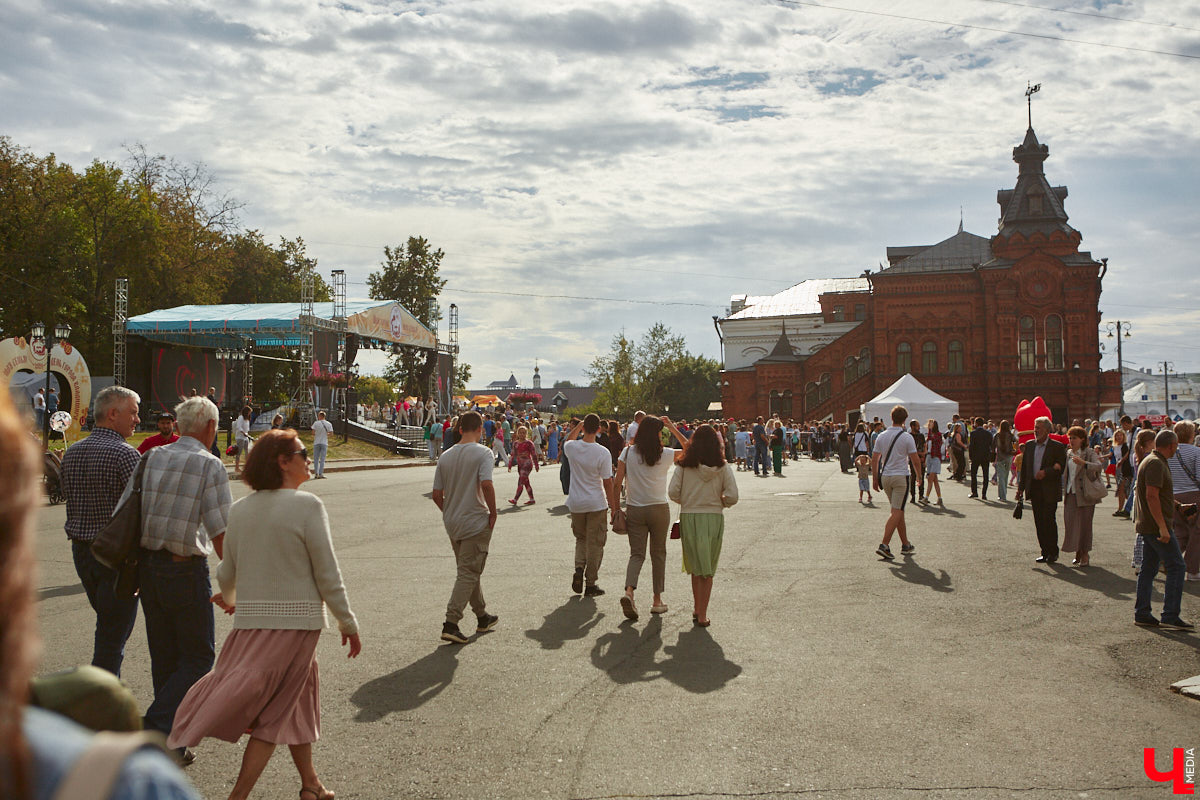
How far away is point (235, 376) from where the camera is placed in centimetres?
5191

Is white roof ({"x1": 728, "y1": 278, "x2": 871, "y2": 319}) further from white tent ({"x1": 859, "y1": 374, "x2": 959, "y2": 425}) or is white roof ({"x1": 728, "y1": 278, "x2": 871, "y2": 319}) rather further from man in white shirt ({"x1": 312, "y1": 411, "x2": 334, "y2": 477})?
man in white shirt ({"x1": 312, "y1": 411, "x2": 334, "y2": 477})

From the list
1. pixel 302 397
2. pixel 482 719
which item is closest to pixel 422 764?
pixel 482 719

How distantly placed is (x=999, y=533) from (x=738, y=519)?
4.31 metres

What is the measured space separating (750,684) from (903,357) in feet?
197

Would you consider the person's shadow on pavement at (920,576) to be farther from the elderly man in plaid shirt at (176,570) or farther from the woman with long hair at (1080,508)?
the elderly man in plaid shirt at (176,570)

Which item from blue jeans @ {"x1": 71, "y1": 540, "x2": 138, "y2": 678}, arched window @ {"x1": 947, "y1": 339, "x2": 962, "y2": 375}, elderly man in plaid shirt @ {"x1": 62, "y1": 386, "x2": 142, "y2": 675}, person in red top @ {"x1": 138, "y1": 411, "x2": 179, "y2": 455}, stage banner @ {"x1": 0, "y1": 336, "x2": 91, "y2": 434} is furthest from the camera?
arched window @ {"x1": 947, "y1": 339, "x2": 962, "y2": 375}

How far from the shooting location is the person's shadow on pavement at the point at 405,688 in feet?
19.7

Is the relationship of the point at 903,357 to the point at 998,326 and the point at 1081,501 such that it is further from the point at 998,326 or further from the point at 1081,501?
the point at 1081,501

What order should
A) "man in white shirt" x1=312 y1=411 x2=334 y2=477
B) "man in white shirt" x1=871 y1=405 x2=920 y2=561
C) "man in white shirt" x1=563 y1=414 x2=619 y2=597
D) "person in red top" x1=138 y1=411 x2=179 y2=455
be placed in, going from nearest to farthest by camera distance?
1. "person in red top" x1=138 y1=411 x2=179 y2=455
2. "man in white shirt" x1=563 y1=414 x2=619 y2=597
3. "man in white shirt" x1=871 y1=405 x2=920 y2=561
4. "man in white shirt" x1=312 y1=411 x2=334 y2=477

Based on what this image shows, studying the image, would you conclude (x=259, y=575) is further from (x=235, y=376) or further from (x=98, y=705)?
(x=235, y=376)

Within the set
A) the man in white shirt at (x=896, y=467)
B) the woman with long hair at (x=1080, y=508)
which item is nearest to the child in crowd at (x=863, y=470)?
the man in white shirt at (x=896, y=467)

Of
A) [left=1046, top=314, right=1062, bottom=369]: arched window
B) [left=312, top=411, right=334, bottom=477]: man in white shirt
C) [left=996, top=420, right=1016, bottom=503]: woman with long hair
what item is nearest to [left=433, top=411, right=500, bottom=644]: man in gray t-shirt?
[left=996, top=420, right=1016, bottom=503]: woman with long hair

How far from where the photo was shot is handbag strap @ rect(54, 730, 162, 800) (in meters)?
1.15

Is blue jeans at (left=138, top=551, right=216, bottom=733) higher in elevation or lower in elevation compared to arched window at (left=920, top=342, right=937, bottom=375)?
lower
